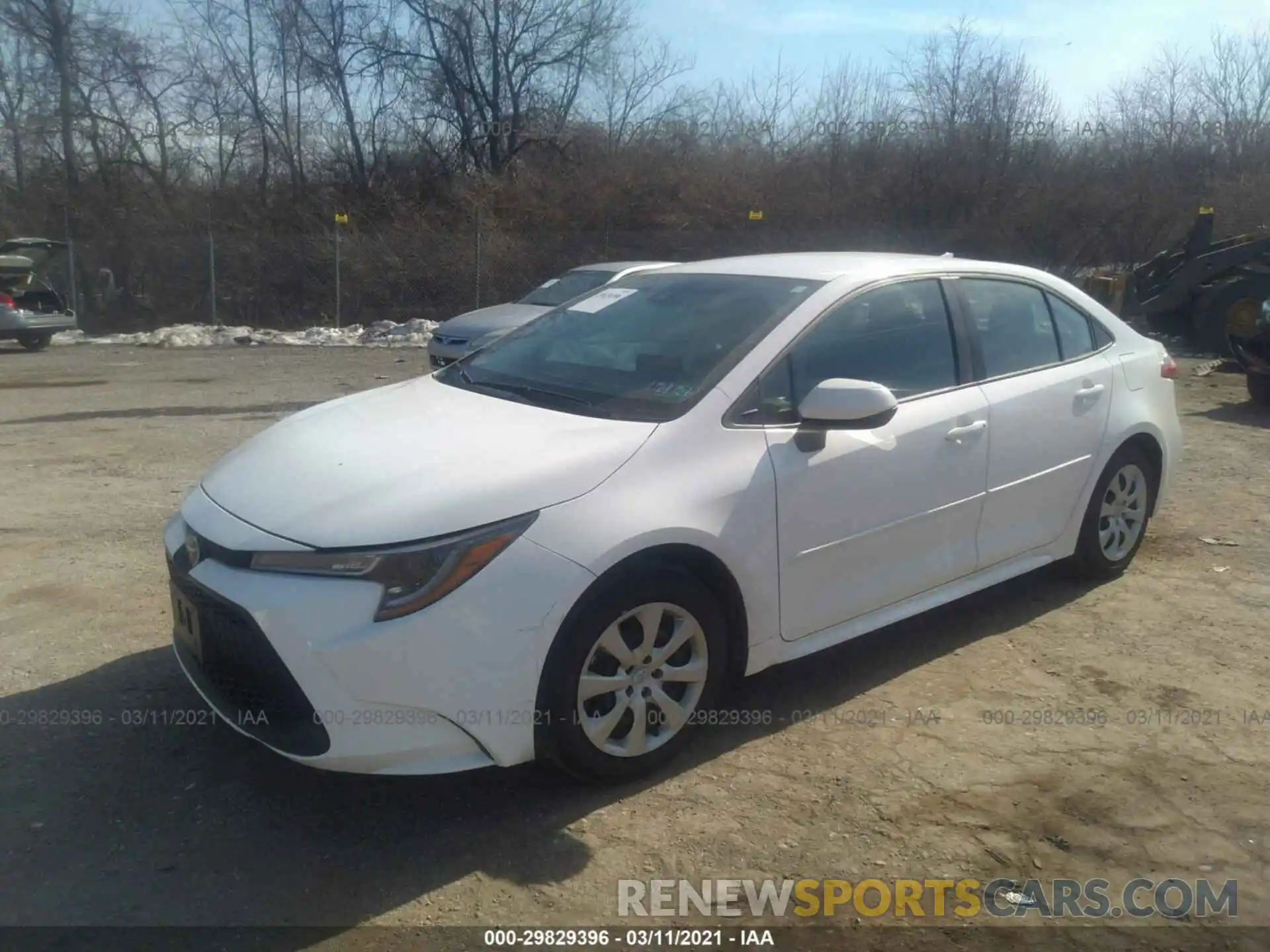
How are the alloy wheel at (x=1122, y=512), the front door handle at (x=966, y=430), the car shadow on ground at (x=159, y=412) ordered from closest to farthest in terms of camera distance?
the front door handle at (x=966, y=430) → the alloy wheel at (x=1122, y=512) → the car shadow on ground at (x=159, y=412)

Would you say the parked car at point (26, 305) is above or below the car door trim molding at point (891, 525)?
above

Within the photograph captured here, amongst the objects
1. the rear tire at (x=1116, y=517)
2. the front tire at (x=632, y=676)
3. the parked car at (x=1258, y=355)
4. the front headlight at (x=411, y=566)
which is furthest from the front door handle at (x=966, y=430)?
the parked car at (x=1258, y=355)

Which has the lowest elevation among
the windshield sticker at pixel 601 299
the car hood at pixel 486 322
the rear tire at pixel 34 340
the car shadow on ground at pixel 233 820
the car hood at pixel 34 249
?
the car shadow on ground at pixel 233 820

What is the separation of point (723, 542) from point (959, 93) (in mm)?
29502

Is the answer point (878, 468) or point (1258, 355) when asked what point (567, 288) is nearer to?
point (1258, 355)

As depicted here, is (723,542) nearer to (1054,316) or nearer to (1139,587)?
(1054,316)

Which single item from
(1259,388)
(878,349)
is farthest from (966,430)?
(1259,388)

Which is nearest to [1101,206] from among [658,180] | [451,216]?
[658,180]

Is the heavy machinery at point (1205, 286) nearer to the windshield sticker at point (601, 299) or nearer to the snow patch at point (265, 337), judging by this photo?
the windshield sticker at point (601, 299)

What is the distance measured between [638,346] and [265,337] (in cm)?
1766

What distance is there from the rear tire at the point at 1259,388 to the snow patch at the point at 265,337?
13065mm

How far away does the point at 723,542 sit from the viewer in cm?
349

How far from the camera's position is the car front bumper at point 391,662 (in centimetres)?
296

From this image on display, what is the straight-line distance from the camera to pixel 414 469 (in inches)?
131
